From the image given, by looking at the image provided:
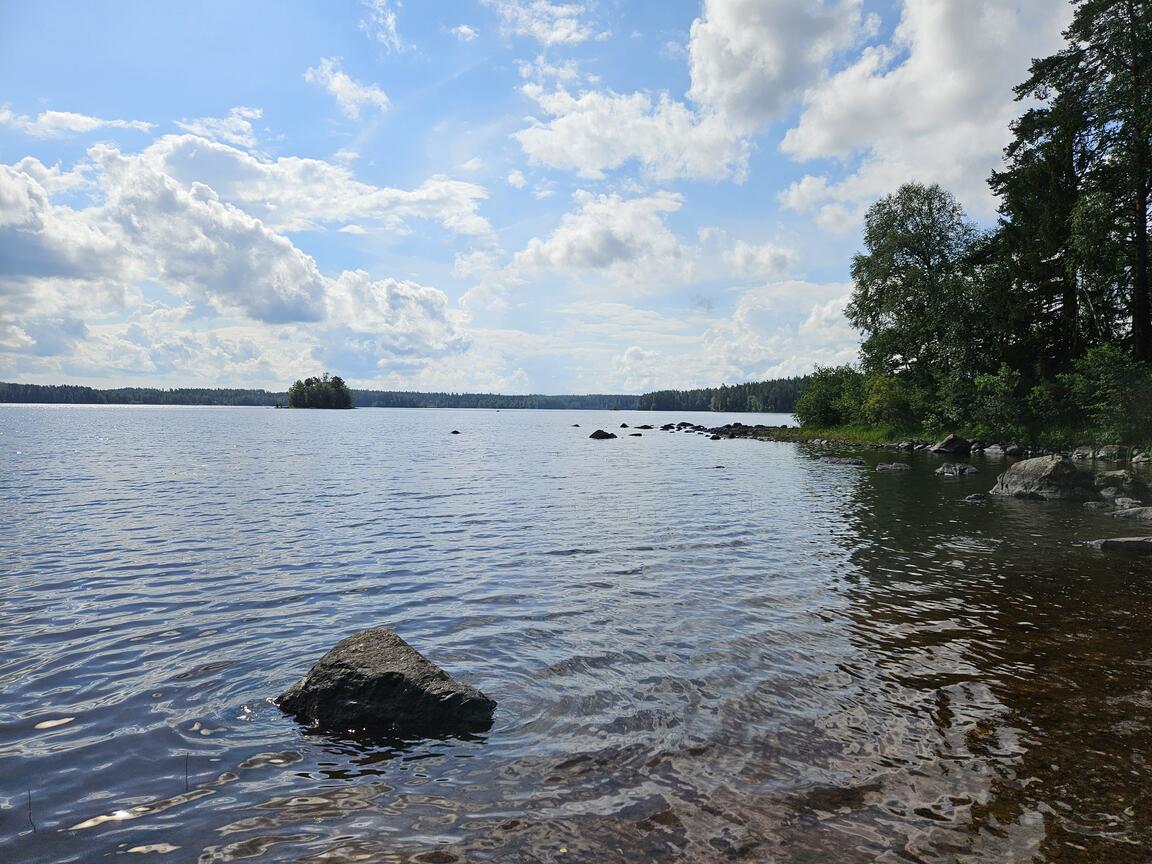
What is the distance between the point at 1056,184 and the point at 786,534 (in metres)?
45.2

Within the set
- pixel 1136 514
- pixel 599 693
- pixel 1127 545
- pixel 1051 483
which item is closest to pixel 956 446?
pixel 1051 483

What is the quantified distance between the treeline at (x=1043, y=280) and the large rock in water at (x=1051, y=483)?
1496 centimetres

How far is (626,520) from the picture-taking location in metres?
25.8

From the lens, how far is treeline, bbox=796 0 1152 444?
4122cm

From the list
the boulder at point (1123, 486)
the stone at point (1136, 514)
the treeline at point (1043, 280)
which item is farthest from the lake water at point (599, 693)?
the treeline at point (1043, 280)

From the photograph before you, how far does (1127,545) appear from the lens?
61.1ft

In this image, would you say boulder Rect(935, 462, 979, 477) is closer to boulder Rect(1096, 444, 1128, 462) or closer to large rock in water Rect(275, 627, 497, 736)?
boulder Rect(1096, 444, 1128, 462)

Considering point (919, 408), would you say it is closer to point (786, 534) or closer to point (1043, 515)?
point (1043, 515)

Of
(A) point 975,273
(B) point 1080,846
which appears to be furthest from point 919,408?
(B) point 1080,846

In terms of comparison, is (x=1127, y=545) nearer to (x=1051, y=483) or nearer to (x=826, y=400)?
(x=1051, y=483)

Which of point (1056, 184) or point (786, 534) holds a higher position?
point (1056, 184)

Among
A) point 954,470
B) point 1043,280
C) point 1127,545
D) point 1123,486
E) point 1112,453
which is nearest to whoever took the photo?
point 1127,545

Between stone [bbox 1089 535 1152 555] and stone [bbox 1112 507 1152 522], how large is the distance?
6801mm

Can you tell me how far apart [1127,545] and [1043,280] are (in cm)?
4148
